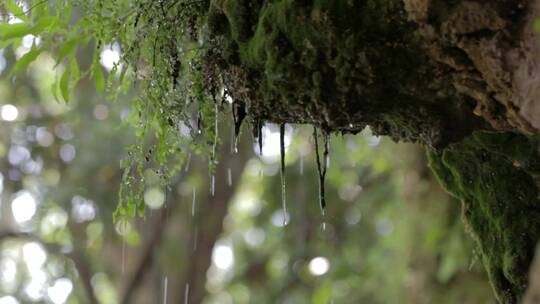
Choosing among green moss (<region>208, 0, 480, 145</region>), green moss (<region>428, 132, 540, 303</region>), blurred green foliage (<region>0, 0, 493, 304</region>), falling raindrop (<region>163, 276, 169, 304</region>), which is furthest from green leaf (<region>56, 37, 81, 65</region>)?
falling raindrop (<region>163, 276, 169, 304</region>)

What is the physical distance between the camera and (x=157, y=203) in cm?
657

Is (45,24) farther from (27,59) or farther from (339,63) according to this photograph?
(339,63)

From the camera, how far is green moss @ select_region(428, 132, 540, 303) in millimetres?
1888

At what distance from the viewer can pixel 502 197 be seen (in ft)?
6.64

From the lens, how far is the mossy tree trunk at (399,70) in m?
1.49

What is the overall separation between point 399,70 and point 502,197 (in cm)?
64

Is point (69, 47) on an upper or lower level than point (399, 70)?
upper

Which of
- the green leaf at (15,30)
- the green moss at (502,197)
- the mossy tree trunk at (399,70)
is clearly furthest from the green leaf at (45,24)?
the green moss at (502,197)

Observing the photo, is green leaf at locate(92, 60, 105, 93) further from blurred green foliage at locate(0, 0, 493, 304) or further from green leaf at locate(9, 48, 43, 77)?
blurred green foliage at locate(0, 0, 493, 304)

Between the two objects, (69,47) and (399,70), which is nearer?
(399,70)

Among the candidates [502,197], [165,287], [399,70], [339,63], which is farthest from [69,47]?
[165,287]

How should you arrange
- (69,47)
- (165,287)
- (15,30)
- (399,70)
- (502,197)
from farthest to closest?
(165,287) < (69,47) < (15,30) < (502,197) < (399,70)

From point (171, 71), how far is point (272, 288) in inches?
237

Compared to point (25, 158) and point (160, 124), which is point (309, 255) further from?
point (160, 124)
